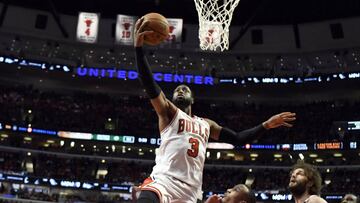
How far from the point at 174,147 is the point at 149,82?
28.5 inches

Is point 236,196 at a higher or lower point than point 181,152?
lower

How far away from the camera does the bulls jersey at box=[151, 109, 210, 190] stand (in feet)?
15.9

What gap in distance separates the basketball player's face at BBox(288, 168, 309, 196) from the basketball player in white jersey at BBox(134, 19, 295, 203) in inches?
41.8

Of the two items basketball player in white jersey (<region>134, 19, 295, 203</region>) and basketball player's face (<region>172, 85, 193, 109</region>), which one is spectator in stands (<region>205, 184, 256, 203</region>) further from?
basketball player's face (<region>172, 85, 193, 109</region>)

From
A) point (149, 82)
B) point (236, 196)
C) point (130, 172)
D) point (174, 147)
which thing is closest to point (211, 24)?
point (174, 147)

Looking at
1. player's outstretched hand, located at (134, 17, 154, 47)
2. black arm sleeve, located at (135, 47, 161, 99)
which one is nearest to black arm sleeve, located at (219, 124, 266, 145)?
black arm sleeve, located at (135, 47, 161, 99)

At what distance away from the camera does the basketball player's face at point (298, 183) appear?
5.33m

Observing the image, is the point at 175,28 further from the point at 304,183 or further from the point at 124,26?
the point at 304,183

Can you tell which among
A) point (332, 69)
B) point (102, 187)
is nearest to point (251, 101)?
point (332, 69)

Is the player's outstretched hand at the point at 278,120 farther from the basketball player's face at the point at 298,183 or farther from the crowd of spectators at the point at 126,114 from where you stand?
the crowd of spectators at the point at 126,114

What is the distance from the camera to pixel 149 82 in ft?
15.3

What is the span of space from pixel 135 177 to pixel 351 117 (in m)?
15.8

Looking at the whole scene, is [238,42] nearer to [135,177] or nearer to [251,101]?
[251,101]

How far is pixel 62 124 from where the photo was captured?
119ft
